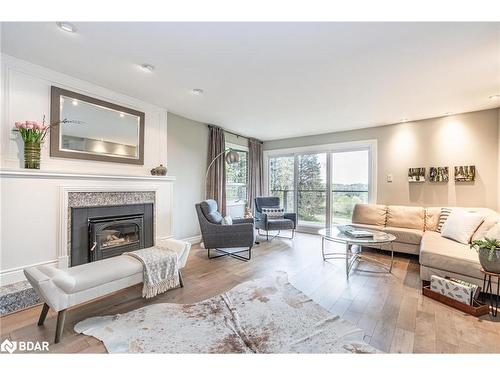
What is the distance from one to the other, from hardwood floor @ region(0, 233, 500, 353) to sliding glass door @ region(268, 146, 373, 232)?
1.78 meters

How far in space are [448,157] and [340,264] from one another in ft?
9.17

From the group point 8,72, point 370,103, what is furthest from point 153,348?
point 370,103

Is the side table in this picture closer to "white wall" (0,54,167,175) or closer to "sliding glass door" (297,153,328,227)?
"sliding glass door" (297,153,328,227)

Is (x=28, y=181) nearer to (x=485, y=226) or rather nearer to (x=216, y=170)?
(x=216, y=170)

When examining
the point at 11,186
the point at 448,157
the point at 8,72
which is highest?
the point at 8,72

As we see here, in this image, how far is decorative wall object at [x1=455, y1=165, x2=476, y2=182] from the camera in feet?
12.4

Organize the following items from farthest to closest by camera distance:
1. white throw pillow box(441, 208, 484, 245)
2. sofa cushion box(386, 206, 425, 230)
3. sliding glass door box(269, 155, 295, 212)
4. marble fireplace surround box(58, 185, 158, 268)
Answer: sliding glass door box(269, 155, 295, 212) → sofa cushion box(386, 206, 425, 230) → white throw pillow box(441, 208, 484, 245) → marble fireplace surround box(58, 185, 158, 268)

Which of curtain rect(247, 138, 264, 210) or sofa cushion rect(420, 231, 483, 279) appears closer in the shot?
sofa cushion rect(420, 231, 483, 279)

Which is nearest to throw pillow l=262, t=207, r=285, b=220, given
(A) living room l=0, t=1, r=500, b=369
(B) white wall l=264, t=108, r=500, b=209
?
(A) living room l=0, t=1, r=500, b=369

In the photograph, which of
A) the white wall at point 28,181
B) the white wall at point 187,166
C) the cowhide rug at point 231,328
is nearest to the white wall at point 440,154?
the white wall at point 187,166

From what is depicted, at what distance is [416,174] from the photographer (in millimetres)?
4289

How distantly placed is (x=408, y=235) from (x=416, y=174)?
1.31m
